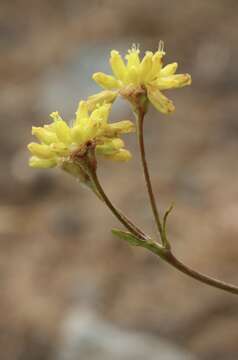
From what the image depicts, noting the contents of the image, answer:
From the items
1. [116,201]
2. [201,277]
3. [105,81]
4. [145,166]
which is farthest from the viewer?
[116,201]

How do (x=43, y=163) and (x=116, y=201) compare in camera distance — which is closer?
(x=43, y=163)

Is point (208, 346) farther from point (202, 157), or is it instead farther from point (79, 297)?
point (202, 157)

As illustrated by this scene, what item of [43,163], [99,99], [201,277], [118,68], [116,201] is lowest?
[201,277]

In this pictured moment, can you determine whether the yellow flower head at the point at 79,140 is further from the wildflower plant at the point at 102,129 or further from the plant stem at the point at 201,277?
the plant stem at the point at 201,277

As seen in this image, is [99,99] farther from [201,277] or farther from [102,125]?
[201,277]

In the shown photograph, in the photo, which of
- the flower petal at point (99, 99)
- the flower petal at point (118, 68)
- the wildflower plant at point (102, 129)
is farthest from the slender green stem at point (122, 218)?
the flower petal at point (118, 68)

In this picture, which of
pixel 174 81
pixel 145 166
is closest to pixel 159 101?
pixel 174 81

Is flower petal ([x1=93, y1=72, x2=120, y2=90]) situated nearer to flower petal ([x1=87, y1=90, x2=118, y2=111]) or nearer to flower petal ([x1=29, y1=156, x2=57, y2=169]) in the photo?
flower petal ([x1=87, y1=90, x2=118, y2=111])
